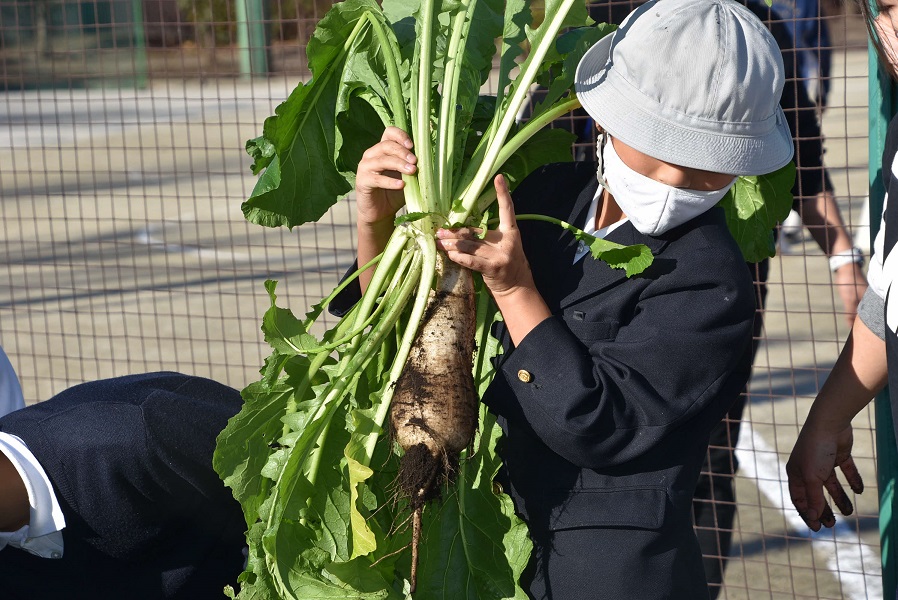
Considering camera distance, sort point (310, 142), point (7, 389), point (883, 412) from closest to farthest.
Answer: point (310, 142) → point (7, 389) → point (883, 412)

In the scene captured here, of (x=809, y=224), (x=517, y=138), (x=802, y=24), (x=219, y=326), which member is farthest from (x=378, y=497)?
(x=219, y=326)

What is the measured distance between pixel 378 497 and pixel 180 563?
46 cm

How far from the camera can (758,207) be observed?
214 cm

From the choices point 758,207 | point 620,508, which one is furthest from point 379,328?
point 758,207

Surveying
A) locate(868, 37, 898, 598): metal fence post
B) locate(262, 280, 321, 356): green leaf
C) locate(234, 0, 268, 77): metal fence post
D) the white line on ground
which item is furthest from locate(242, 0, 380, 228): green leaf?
locate(234, 0, 268, 77): metal fence post

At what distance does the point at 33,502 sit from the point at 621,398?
1.05 m

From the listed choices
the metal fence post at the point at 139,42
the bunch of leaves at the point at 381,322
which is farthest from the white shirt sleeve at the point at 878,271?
the metal fence post at the point at 139,42

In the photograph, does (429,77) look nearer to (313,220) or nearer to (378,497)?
(313,220)

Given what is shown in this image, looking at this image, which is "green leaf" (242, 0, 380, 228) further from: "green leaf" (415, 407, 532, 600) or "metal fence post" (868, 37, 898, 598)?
"metal fence post" (868, 37, 898, 598)

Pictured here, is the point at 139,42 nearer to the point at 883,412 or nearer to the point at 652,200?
the point at 883,412

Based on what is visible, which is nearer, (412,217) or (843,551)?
(412,217)

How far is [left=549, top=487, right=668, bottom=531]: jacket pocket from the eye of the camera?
1768mm

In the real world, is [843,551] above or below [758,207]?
below

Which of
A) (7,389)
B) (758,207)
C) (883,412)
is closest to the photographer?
(758,207)
